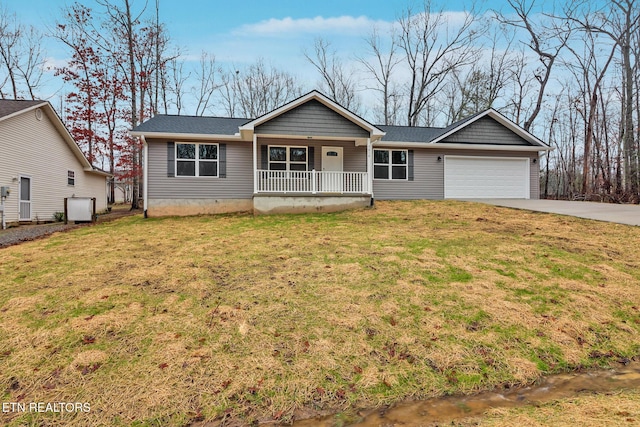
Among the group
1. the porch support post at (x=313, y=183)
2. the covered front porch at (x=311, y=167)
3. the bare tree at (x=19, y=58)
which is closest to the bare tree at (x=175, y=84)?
the bare tree at (x=19, y=58)

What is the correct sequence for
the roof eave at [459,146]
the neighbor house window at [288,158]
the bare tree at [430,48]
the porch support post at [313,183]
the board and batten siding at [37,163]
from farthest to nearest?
the bare tree at [430,48]
the roof eave at [459,146]
the neighbor house window at [288,158]
the board and batten siding at [37,163]
the porch support post at [313,183]

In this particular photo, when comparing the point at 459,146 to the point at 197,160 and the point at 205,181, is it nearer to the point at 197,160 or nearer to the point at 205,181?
the point at 205,181

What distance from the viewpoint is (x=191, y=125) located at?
13391mm

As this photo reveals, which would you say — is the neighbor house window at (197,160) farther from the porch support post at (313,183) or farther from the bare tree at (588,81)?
the bare tree at (588,81)

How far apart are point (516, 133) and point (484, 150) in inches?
69.6

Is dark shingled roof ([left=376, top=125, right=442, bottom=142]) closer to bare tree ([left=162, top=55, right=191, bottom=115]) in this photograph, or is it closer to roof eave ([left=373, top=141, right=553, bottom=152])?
roof eave ([left=373, top=141, right=553, bottom=152])

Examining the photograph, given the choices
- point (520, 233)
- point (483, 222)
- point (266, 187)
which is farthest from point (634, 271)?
point (266, 187)

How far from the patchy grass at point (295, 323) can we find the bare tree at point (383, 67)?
23.2 m

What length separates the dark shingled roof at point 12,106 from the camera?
12453mm

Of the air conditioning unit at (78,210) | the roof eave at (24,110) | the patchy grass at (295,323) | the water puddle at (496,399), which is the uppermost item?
the roof eave at (24,110)

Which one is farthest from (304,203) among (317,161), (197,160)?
(197,160)

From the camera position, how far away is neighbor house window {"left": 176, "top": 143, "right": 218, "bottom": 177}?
12.5m

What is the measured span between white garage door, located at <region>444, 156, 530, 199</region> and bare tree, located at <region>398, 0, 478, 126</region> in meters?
11.7

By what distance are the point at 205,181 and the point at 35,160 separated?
830 centimetres
